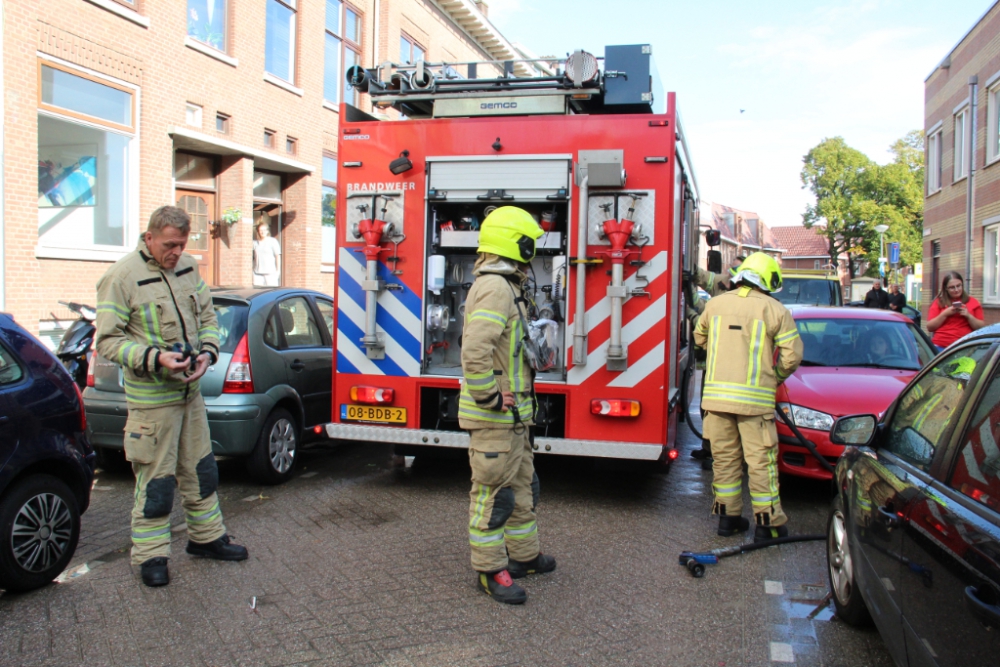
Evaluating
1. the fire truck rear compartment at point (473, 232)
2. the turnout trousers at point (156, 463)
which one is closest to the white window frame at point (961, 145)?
the fire truck rear compartment at point (473, 232)

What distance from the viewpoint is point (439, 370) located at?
239 inches

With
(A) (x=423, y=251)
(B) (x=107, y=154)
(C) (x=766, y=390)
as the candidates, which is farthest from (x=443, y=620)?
(B) (x=107, y=154)

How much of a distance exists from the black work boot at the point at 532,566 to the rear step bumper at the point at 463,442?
1160mm

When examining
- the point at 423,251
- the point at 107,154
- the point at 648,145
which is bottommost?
the point at 423,251

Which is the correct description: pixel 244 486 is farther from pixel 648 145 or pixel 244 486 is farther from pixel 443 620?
pixel 648 145

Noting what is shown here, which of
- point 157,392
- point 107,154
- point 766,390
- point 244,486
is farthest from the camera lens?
point 107,154

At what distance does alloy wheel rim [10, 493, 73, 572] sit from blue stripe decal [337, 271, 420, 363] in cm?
245

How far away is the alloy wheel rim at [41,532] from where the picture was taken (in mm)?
3936

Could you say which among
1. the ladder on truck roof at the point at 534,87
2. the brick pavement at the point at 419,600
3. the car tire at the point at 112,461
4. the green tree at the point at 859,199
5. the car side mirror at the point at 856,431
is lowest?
the brick pavement at the point at 419,600

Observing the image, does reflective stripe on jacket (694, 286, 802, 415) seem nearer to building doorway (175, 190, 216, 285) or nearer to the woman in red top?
the woman in red top

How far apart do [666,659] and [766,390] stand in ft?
6.84

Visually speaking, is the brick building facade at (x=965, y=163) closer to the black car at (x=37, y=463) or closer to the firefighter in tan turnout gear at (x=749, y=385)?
the firefighter in tan turnout gear at (x=749, y=385)

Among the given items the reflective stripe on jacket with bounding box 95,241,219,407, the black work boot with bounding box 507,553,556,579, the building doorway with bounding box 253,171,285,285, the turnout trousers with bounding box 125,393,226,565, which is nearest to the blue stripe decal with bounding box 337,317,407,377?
the reflective stripe on jacket with bounding box 95,241,219,407

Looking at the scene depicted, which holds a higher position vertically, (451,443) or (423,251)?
(423,251)
